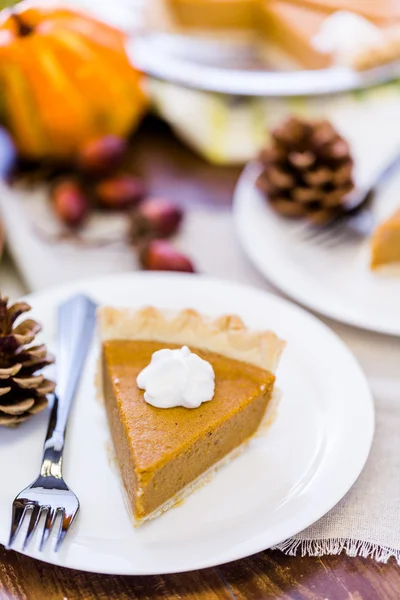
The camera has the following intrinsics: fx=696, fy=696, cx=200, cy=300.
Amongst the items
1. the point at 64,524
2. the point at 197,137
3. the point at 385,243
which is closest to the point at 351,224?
the point at 385,243

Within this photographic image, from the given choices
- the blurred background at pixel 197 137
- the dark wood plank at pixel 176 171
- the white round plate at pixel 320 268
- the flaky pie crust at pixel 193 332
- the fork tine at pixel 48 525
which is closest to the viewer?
the fork tine at pixel 48 525

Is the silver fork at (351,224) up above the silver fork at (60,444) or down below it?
below

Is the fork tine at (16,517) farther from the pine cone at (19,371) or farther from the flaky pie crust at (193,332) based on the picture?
the flaky pie crust at (193,332)

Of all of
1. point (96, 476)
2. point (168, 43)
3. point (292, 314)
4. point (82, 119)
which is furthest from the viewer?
point (168, 43)

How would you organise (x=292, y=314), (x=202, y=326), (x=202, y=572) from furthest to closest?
1. (x=292, y=314)
2. (x=202, y=326)
3. (x=202, y=572)

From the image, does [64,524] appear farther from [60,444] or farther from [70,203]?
[70,203]

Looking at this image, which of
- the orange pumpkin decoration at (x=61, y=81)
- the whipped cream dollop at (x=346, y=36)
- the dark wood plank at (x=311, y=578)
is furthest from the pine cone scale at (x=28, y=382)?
the whipped cream dollop at (x=346, y=36)

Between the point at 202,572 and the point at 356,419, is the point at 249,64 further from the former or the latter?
the point at 202,572

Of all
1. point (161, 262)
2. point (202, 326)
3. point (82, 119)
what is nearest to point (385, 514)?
point (202, 326)
